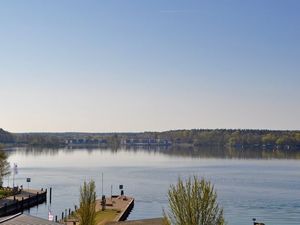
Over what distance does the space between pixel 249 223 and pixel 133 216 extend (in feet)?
46.7

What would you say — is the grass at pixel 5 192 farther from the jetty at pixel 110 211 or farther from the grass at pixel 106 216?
the grass at pixel 106 216

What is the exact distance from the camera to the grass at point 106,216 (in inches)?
2238

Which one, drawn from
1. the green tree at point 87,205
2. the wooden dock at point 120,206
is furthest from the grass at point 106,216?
the green tree at point 87,205

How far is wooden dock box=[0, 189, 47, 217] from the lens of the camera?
6600 centimetres

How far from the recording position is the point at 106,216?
60781 mm

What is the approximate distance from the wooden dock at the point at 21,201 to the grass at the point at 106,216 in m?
11.3

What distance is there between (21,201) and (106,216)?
16.3m

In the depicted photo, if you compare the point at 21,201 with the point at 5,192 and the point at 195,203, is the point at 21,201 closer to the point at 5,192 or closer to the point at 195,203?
the point at 5,192

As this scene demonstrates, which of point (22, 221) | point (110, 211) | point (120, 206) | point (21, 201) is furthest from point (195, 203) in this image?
point (21, 201)

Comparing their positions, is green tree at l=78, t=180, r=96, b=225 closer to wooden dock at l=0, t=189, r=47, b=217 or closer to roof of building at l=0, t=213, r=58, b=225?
roof of building at l=0, t=213, r=58, b=225

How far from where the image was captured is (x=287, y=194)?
9062cm

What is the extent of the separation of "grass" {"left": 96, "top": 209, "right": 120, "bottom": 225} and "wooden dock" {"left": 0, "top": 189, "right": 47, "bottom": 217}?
11316 millimetres

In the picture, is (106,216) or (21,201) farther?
(21,201)

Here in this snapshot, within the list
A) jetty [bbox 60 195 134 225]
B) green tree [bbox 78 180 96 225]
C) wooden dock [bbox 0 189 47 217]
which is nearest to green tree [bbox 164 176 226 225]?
green tree [bbox 78 180 96 225]
